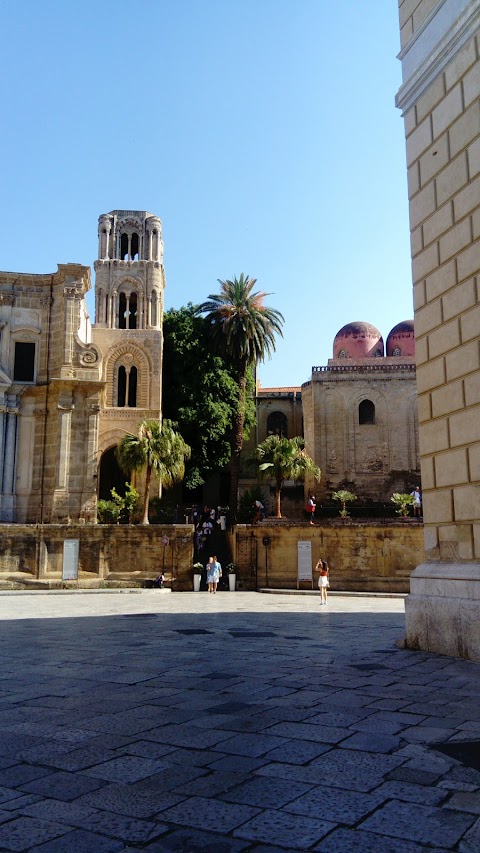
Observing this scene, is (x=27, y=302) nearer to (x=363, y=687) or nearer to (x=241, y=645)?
(x=241, y=645)

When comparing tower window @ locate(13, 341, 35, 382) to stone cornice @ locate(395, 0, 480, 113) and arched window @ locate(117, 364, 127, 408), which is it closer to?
arched window @ locate(117, 364, 127, 408)

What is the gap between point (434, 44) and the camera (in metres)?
9.06

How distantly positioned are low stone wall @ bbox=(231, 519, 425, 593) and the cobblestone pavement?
19694mm

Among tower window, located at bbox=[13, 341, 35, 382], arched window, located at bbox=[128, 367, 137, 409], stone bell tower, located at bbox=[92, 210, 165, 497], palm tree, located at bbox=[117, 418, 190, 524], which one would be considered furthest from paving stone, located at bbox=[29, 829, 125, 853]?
arched window, located at bbox=[128, 367, 137, 409]

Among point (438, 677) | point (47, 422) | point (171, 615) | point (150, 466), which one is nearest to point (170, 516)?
point (150, 466)

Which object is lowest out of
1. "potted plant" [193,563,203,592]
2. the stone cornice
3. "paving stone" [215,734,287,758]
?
"potted plant" [193,563,203,592]

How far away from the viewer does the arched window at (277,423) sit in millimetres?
49844

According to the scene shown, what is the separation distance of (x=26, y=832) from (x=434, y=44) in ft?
31.9

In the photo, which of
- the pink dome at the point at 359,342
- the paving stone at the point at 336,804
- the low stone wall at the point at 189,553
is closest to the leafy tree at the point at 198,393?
the low stone wall at the point at 189,553

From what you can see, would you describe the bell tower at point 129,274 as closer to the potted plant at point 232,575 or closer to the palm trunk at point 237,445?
the palm trunk at point 237,445

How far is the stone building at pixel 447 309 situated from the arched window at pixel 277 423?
132 feet

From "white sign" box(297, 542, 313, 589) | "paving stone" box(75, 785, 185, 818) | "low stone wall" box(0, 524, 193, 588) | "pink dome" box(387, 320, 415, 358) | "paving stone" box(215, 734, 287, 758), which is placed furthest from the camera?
"pink dome" box(387, 320, 415, 358)

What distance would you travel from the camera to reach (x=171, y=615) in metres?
15.2

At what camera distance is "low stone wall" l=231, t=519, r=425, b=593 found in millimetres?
27594
